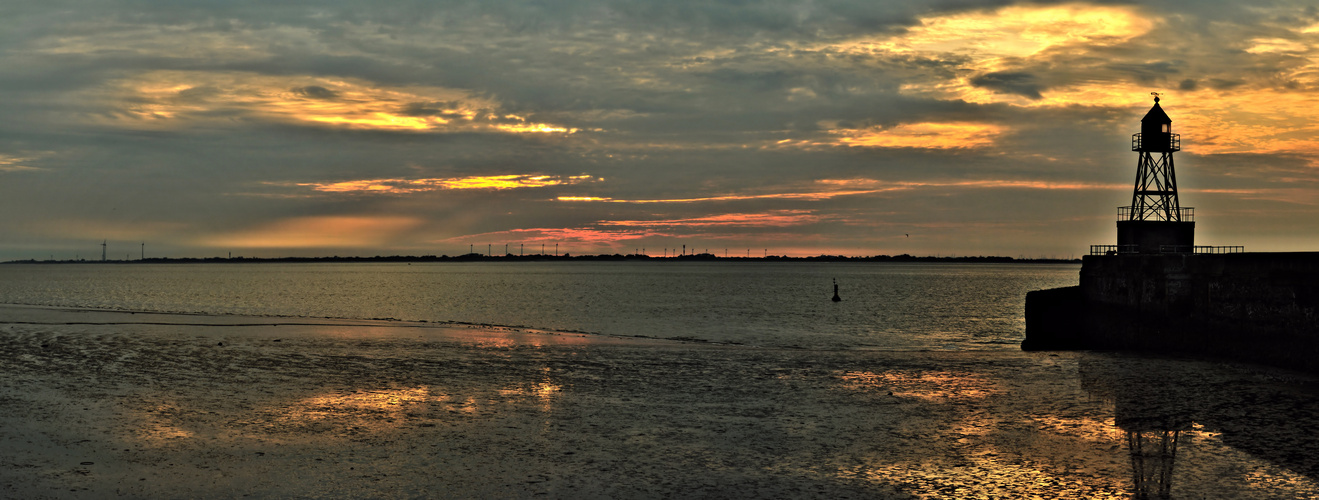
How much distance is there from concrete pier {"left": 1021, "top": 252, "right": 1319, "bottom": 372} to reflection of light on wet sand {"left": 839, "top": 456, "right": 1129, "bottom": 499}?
15.2 metres

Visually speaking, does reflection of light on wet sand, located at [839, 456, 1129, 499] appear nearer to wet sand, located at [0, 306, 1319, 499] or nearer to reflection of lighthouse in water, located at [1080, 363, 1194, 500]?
wet sand, located at [0, 306, 1319, 499]

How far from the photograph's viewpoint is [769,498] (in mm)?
10242

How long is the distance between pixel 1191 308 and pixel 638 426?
21398 mm

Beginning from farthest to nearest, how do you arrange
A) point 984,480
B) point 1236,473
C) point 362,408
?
point 362,408, point 1236,473, point 984,480

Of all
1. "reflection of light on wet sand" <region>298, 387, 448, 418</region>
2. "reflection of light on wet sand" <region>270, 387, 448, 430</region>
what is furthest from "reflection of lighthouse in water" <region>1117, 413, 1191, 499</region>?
"reflection of light on wet sand" <region>298, 387, 448, 418</region>

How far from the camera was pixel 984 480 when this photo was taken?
11.0m

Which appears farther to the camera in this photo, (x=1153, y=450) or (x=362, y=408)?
(x=362, y=408)

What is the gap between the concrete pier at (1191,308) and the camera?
22.7 m

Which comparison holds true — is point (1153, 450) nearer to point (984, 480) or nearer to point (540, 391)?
point (984, 480)

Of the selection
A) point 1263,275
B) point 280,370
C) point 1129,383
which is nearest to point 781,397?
point 1129,383

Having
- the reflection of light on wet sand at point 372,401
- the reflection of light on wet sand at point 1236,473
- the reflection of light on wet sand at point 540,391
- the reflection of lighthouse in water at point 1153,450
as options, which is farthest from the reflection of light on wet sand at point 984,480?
the reflection of light on wet sand at point 372,401

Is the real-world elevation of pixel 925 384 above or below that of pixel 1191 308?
below

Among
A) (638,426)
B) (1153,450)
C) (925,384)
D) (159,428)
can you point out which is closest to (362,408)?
(159,428)

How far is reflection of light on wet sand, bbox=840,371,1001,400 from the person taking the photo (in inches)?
732
